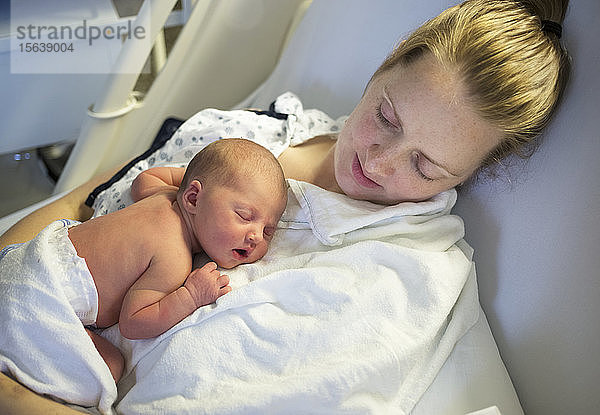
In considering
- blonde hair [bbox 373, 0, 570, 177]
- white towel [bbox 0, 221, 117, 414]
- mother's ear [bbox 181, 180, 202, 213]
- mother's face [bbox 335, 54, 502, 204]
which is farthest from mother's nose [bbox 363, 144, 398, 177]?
white towel [bbox 0, 221, 117, 414]

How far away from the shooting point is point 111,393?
2.79ft

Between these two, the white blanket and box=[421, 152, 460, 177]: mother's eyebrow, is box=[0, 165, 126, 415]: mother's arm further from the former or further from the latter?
box=[421, 152, 460, 177]: mother's eyebrow

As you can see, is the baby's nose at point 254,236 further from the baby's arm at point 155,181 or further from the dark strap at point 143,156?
the dark strap at point 143,156

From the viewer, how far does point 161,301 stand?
886mm

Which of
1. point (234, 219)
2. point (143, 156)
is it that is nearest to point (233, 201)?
point (234, 219)

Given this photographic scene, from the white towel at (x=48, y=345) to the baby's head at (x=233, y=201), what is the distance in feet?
0.76

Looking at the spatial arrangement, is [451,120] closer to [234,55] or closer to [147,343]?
[147,343]

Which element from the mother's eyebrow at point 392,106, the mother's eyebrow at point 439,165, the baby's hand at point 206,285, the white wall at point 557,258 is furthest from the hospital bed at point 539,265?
the baby's hand at point 206,285

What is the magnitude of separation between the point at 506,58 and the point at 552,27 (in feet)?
0.48

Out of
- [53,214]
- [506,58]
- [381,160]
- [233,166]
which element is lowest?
[53,214]

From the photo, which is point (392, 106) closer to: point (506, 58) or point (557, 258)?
point (506, 58)

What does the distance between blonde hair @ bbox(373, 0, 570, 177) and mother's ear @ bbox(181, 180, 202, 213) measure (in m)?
0.40

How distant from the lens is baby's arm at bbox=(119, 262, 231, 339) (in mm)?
867

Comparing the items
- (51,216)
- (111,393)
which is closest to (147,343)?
(111,393)
